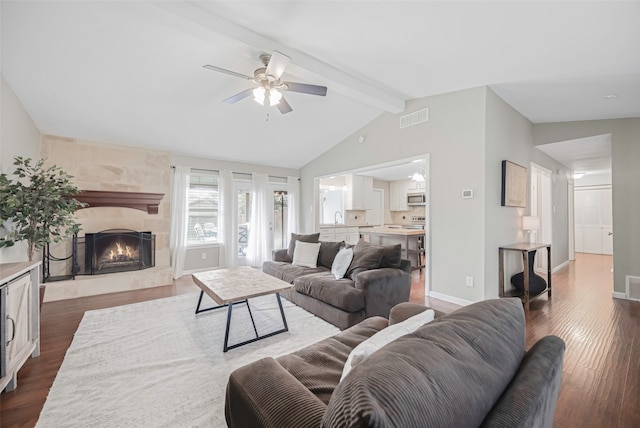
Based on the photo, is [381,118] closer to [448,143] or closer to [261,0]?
[448,143]

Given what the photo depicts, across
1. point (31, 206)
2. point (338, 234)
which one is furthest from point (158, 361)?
point (338, 234)

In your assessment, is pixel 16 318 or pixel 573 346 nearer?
pixel 16 318

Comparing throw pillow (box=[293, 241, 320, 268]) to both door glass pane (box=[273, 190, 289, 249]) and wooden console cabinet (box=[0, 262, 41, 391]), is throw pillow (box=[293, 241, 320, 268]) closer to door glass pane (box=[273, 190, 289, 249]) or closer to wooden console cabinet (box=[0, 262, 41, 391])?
door glass pane (box=[273, 190, 289, 249])

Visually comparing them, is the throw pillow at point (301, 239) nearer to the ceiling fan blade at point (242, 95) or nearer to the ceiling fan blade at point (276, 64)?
the ceiling fan blade at point (242, 95)

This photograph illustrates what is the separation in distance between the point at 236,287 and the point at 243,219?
3.65 metres

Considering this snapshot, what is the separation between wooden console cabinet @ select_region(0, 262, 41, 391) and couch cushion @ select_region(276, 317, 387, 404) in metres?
1.80

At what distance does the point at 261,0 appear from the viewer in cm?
222

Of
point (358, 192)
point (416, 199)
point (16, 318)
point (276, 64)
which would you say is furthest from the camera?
point (416, 199)

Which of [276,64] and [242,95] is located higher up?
[276,64]

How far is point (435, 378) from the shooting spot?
2.20ft

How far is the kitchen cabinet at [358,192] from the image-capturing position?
7.86 metres

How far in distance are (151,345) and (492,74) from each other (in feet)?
15.2

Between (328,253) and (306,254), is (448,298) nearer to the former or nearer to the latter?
(328,253)

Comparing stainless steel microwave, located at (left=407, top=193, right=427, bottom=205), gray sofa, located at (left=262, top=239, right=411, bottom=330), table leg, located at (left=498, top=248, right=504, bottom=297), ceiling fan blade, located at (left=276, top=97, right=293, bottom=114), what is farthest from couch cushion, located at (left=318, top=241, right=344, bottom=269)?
stainless steel microwave, located at (left=407, top=193, right=427, bottom=205)
